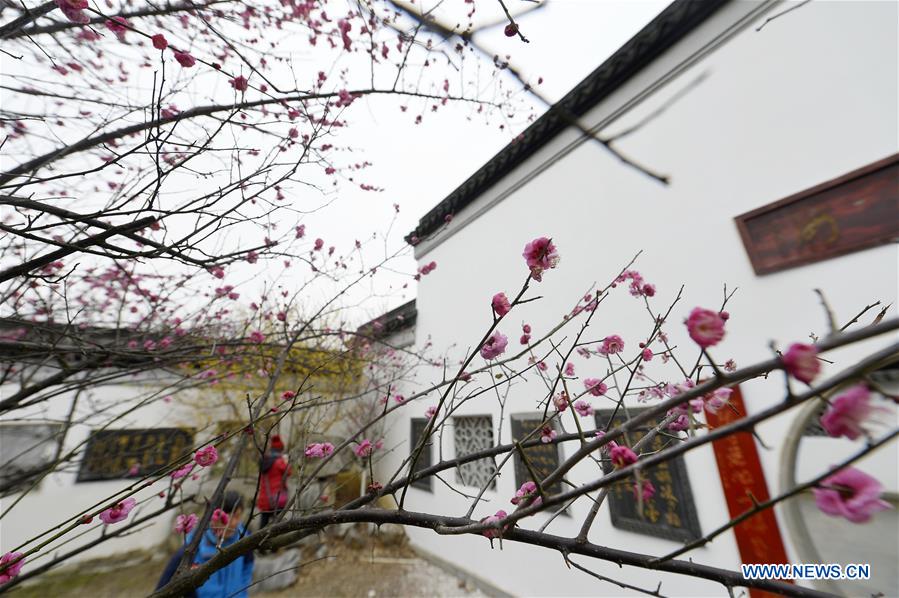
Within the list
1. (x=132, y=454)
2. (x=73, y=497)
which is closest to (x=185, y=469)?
(x=132, y=454)

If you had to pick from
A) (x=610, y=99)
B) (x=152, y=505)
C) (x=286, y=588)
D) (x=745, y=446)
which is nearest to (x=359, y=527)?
(x=286, y=588)

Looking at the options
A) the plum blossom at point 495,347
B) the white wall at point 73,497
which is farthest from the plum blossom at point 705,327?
the white wall at point 73,497

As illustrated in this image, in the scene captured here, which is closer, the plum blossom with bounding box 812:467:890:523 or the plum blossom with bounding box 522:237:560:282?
the plum blossom with bounding box 812:467:890:523

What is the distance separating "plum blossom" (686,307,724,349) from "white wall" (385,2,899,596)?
2.18m

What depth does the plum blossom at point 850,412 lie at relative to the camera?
48 centimetres

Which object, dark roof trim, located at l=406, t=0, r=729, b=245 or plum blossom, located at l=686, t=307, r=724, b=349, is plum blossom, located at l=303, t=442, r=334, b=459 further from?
dark roof trim, located at l=406, t=0, r=729, b=245

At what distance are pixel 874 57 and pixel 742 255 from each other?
4.18 ft

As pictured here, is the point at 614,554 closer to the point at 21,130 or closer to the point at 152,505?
the point at 21,130

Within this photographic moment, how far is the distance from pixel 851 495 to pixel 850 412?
15 cm

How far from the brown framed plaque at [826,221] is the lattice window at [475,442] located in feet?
10.1

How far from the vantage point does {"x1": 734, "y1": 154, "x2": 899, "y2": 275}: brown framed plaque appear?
6.03ft

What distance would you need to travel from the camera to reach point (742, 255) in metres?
2.31

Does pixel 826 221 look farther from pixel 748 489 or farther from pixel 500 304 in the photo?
pixel 500 304

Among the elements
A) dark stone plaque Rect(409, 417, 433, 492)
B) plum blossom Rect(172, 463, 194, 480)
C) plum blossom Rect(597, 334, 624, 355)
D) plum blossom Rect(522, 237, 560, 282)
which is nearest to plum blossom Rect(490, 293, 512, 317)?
plum blossom Rect(522, 237, 560, 282)
